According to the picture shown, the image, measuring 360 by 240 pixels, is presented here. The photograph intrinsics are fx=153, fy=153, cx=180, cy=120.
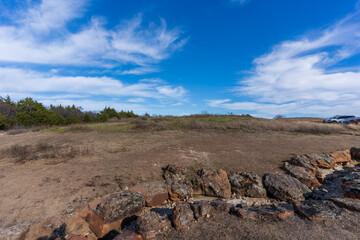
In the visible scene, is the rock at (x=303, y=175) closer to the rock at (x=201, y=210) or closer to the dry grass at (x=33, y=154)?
the rock at (x=201, y=210)

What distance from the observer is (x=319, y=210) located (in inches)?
125

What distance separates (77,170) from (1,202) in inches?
75.2

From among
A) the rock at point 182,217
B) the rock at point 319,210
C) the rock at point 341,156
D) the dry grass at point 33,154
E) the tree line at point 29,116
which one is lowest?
the rock at point 182,217

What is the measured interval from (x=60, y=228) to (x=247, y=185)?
16.5 feet

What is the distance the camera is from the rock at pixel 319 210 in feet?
9.95

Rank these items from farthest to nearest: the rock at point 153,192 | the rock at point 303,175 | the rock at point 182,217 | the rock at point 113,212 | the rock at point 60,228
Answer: the rock at point 303,175 < the rock at point 153,192 < the rock at point 113,212 < the rock at point 182,217 < the rock at point 60,228

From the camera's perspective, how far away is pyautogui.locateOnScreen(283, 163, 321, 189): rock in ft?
17.6

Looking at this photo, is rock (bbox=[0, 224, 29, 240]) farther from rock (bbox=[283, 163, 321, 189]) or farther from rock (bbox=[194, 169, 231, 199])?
rock (bbox=[283, 163, 321, 189])

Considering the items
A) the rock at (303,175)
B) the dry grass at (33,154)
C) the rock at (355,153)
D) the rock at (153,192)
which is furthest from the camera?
the rock at (355,153)

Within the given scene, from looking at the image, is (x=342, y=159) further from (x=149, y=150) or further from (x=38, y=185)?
(x=38, y=185)

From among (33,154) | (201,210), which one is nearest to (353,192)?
(201,210)

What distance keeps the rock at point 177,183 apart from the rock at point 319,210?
278 centimetres

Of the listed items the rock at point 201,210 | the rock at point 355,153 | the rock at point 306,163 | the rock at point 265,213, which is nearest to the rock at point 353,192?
the rock at point 306,163

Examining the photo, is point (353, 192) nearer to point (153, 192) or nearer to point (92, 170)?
point (153, 192)
